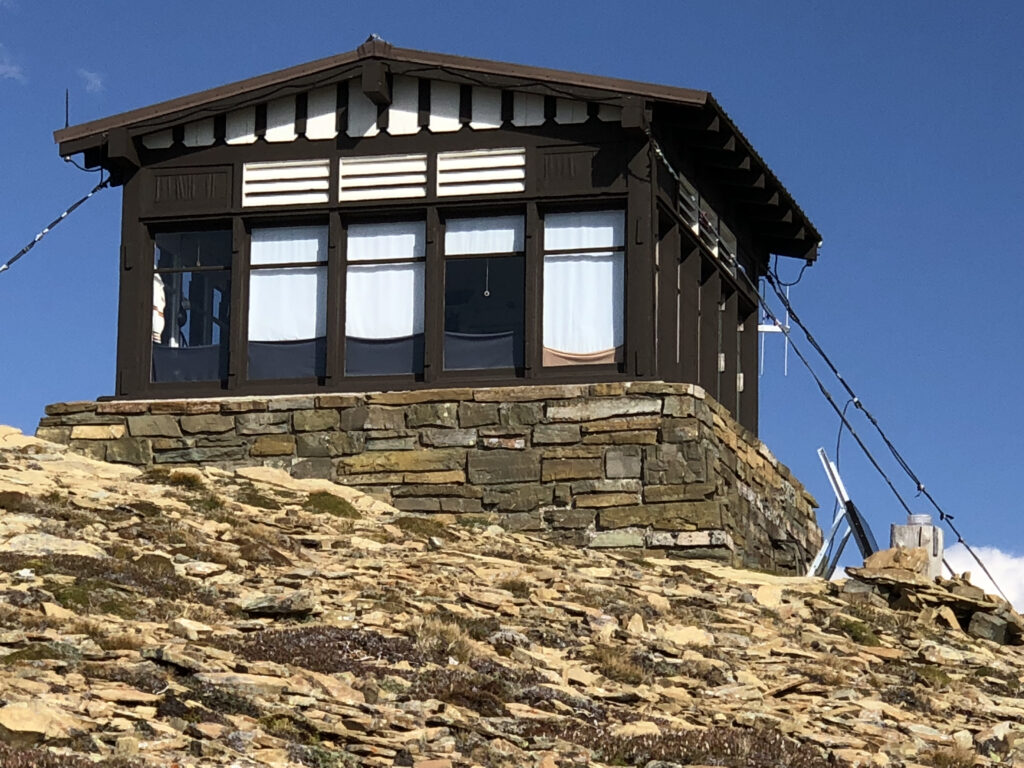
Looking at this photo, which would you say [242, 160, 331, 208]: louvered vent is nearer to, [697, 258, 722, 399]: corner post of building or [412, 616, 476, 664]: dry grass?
[697, 258, 722, 399]: corner post of building

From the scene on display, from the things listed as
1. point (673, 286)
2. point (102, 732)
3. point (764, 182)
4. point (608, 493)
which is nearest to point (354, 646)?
point (102, 732)

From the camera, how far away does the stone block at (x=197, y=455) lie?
21594 mm

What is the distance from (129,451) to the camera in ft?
71.4

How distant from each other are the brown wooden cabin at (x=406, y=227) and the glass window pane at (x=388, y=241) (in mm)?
17

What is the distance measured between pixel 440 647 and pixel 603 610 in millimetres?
2668

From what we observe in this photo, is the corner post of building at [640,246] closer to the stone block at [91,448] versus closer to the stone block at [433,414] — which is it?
the stone block at [433,414]

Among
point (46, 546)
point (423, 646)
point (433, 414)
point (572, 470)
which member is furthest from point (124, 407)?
point (423, 646)

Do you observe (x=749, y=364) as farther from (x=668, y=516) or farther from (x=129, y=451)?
(x=129, y=451)

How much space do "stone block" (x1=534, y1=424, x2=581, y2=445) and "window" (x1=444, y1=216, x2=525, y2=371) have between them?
1.14m

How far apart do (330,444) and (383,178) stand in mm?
3313

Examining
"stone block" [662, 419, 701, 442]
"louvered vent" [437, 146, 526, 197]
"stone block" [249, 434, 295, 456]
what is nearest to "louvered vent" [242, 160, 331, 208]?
"louvered vent" [437, 146, 526, 197]

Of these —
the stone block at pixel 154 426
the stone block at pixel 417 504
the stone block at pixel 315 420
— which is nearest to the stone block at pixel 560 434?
the stone block at pixel 417 504

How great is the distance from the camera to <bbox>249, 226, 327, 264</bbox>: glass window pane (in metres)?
22.4

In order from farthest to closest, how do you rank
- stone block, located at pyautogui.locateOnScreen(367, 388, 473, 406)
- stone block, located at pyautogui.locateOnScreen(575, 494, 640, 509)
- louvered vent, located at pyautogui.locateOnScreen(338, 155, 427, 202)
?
louvered vent, located at pyautogui.locateOnScreen(338, 155, 427, 202) < stone block, located at pyautogui.locateOnScreen(367, 388, 473, 406) < stone block, located at pyautogui.locateOnScreen(575, 494, 640, 509)
